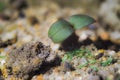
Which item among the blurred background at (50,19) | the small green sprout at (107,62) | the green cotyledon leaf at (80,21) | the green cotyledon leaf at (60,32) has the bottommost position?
A: the small green sprout at (107,62)

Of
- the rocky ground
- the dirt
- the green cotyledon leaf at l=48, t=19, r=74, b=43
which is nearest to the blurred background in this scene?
the rocky ground

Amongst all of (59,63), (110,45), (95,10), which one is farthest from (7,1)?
(59,63)

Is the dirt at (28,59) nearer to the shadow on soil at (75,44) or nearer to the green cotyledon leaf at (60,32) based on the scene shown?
the green cotyledon leaf at (60,32)

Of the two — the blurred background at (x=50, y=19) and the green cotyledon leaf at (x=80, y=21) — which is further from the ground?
the blurred background at (x=50, y=19)

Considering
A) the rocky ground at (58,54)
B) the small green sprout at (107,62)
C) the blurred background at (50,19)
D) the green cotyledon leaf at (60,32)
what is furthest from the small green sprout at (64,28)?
the small green sprout at (107,62)

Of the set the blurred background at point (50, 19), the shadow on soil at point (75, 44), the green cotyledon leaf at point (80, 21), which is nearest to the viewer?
the green cotyledon leaf at point (80, 21)

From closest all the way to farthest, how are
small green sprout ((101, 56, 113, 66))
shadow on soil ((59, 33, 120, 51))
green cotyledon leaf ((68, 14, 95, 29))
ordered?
small green sprout ((101, 56, 113, 66))
green cotyledon leaf ((68, 14, 95, 29))
shadow on soil ((59, 33, 120, 51))

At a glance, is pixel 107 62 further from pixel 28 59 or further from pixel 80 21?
pixel 28 59

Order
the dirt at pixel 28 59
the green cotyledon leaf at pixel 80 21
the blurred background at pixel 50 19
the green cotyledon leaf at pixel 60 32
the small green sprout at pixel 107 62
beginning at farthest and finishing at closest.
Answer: the blurred background at pixel 50 19
the green cotyledon leaf at pixel 80 21
the green cotyledon leaf at pixel 60 32
the small green sprout at pixel 107 62
the dirt at pixel 28 59

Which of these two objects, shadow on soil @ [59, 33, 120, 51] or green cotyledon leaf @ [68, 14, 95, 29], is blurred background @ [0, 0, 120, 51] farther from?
green cotyledon leaf @ [68, 14, 95, 29]
